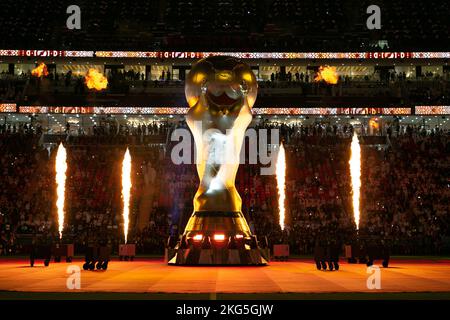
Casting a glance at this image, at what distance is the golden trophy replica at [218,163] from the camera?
105 ft

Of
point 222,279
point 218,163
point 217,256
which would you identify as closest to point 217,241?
point 217,256

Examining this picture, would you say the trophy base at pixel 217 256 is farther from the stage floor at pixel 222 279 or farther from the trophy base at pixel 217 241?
the stage floor at pixel 222 279

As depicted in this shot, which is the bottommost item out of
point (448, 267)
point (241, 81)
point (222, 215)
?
point (448, 267)

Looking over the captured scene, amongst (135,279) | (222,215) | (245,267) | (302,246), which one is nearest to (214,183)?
(222,215)

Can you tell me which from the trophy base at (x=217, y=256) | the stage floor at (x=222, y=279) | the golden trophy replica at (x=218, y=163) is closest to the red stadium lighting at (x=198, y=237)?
the golden trophy replica at (x=218, y=163)

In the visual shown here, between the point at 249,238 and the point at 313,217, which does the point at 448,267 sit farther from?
the point at 313,217

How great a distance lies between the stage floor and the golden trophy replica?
0.92 m

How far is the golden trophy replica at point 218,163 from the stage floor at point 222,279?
0.92 m

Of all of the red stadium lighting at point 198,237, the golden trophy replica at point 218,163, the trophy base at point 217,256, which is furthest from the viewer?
the red stadium lighting at point 198,237

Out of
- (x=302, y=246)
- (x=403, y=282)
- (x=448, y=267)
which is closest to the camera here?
(x=403, y=282)

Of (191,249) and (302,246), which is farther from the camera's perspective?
(302,246)

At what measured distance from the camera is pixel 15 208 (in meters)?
49.0

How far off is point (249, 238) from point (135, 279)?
7635 mm
